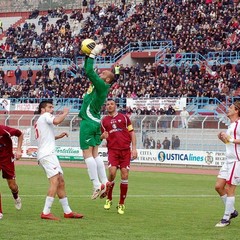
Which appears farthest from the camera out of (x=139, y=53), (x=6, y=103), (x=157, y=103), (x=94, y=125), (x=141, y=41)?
(x=141, y=41)

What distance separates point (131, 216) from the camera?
15.2 metres

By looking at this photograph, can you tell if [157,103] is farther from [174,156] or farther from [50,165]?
[50,165]

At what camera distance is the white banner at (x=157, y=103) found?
4531cm

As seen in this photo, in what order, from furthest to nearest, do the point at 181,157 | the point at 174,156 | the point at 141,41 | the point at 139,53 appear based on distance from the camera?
the point at 141,41, the point at 139,53, the point at 174,156, the point at 181,157

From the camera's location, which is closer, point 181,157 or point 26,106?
point 181,157

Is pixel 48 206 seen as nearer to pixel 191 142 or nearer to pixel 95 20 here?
pixel 191 142

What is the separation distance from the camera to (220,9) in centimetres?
5172

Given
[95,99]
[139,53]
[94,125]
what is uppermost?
[95,99]

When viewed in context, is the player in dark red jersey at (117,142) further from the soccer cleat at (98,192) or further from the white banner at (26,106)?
the white banner at (26,106)

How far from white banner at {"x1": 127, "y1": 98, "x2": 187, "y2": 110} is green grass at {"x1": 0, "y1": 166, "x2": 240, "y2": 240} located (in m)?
19.2

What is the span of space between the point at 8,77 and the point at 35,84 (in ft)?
15.5

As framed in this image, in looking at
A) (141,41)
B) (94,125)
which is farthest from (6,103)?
(94,125)

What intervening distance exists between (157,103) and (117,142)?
30.2 meters

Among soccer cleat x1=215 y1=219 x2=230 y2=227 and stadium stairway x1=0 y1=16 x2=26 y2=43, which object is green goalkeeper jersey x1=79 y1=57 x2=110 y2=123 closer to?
soccer cleat x1=215 y1=219 x2=230 y2=227
